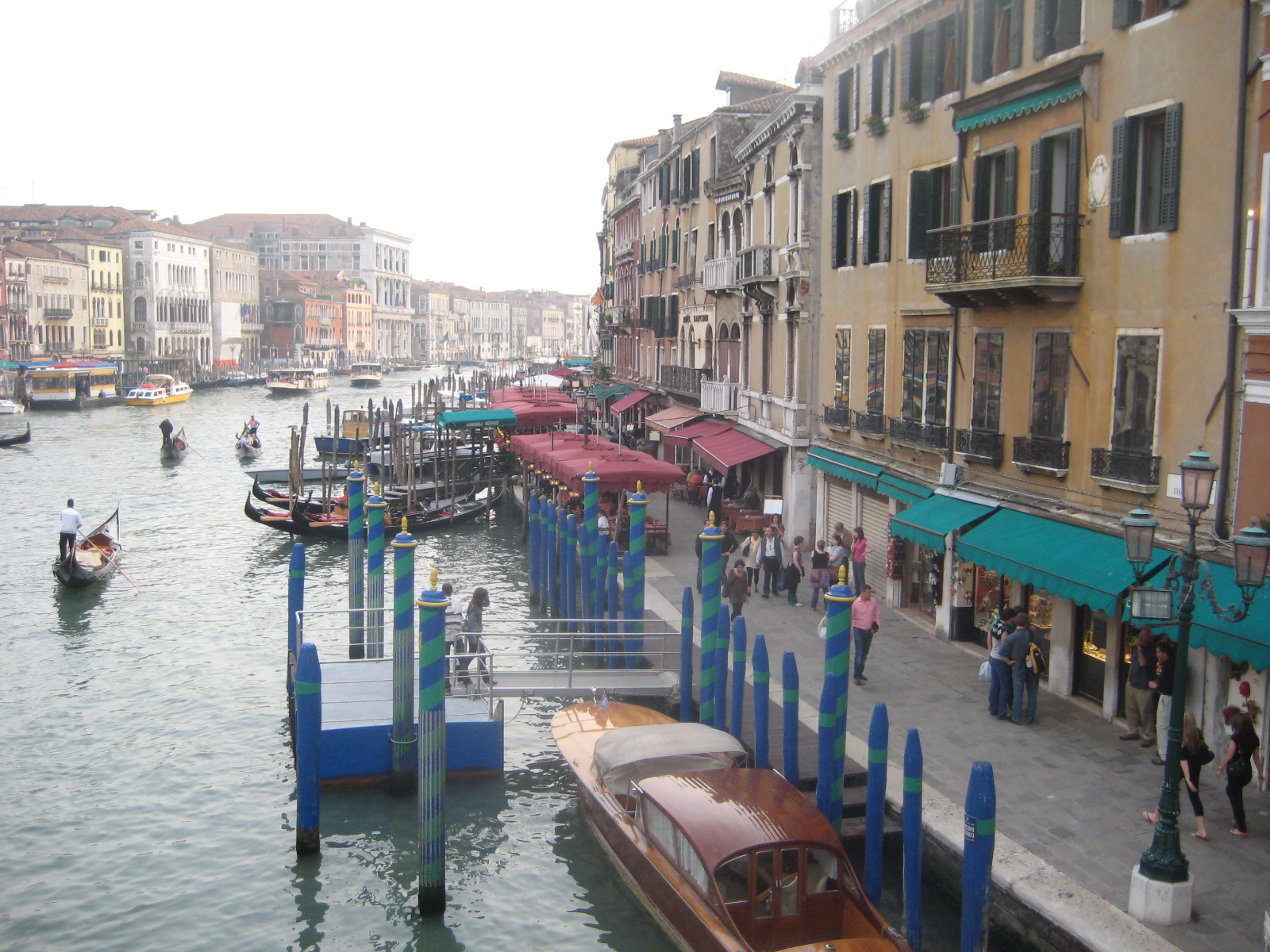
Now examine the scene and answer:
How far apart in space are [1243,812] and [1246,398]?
361 cm

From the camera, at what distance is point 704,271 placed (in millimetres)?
28531

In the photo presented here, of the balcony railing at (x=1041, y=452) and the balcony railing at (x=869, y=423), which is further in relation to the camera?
the balcony railing at (x=869, y=423)

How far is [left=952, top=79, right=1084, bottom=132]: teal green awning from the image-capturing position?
12844mm

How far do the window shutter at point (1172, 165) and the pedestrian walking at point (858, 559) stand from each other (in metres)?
7.22

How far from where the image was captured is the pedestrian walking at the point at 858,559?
17.4m

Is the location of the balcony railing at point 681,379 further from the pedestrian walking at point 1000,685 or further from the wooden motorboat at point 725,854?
the wooden motorboat at point 725,854

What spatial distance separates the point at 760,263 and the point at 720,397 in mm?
4494

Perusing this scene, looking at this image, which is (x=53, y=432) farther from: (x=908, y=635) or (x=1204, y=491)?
(x=1204, y=491)

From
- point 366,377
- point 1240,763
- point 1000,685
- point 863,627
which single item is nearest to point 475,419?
point 863,627

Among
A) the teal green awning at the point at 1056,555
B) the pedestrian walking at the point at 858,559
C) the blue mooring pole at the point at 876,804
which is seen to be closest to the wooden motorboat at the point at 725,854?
the blue mooring pole at the point at 876,804

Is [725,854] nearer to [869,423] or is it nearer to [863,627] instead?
[863,627]

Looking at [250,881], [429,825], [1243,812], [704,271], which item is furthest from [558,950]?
[704,271]

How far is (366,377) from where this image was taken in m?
109

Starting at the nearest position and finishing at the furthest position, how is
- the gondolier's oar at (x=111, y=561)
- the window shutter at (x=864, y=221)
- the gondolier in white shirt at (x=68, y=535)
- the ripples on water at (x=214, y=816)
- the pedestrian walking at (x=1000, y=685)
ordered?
the ripples on water at (x=214, y=816) < the pedestrian walking at (x=1000, y=685) < the window shutter at (x=864, y=221) < the gondolier in white shirt at (x=68, y=535) < the gondolier's oar at (x=111, y=561)
